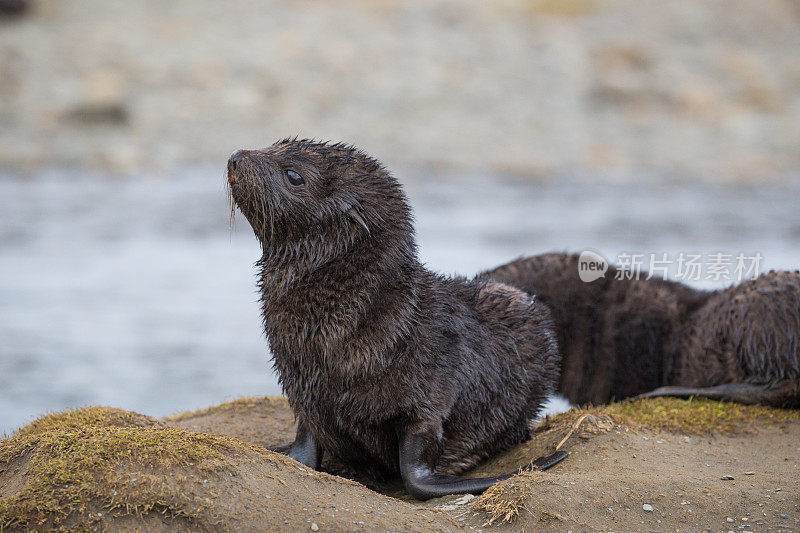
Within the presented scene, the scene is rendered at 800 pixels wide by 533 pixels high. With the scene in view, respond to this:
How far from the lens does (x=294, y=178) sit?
16.7 feet

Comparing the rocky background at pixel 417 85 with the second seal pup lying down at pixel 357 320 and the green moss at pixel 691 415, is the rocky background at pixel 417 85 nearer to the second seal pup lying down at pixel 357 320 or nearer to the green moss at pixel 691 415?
the green moss at pixel 691 415

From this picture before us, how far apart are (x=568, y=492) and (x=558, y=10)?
3761 centimetres

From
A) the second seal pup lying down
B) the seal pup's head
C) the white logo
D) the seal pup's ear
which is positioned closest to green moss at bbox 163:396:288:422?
the second seal pup lying down

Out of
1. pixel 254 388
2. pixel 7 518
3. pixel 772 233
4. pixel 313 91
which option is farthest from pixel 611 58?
pixel 7 518

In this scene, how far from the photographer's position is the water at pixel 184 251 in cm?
1331

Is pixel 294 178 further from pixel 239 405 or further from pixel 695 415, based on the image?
pixel 695 415

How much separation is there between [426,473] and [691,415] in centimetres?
245

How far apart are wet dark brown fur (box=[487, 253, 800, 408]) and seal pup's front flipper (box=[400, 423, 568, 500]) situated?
8.78ft

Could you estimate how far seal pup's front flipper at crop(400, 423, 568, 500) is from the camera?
4895 millimetres

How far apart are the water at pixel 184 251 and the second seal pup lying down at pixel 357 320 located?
5.71m

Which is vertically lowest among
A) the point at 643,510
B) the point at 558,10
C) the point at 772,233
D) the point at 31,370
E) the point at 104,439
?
the point at 643,510

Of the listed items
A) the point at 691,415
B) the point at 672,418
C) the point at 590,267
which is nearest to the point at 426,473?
the point at 672,418

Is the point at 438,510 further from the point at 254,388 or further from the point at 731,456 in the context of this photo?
the point at 254,388

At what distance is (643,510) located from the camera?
463 centimetres
